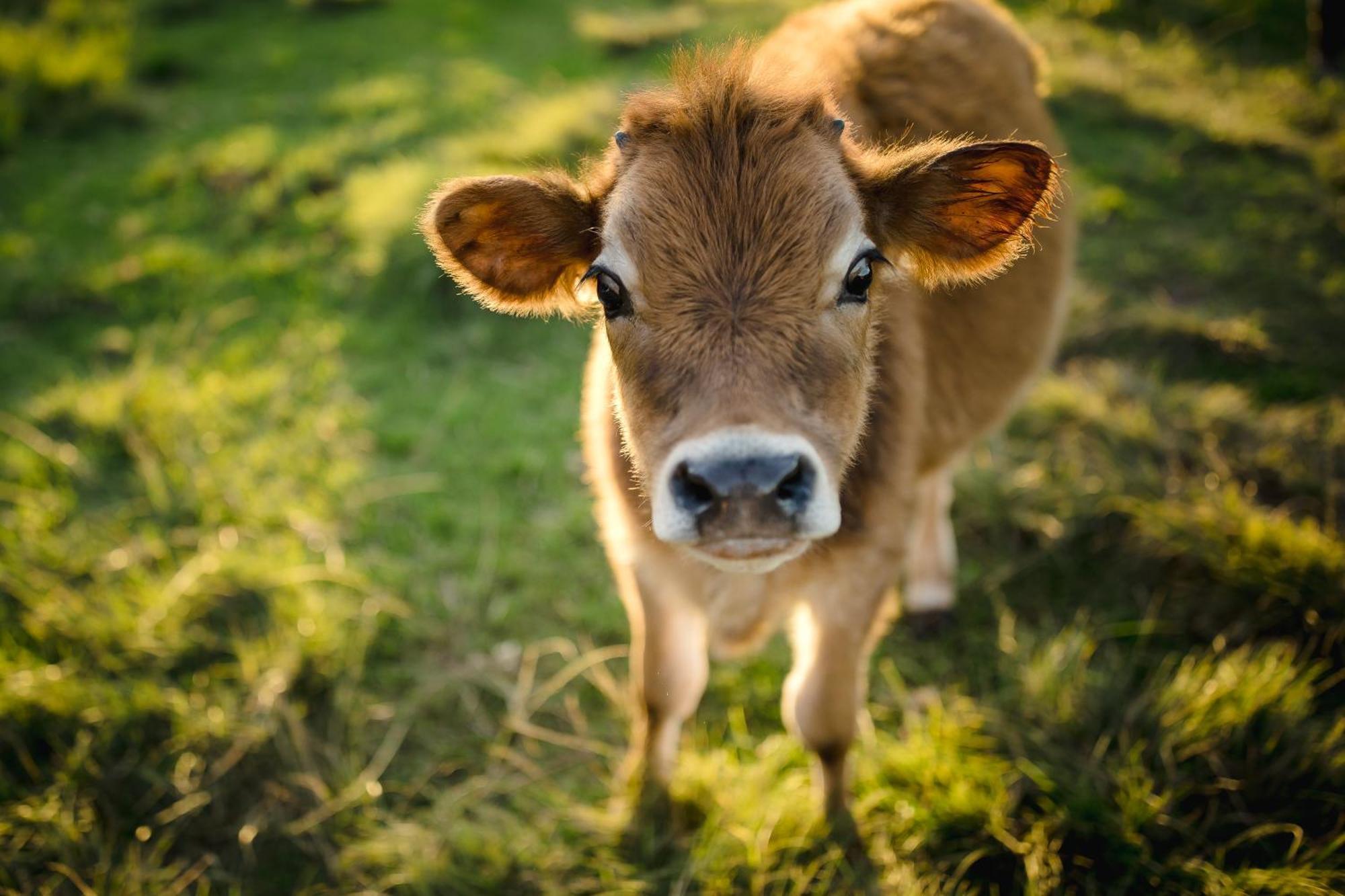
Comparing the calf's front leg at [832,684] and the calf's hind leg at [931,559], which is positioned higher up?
the calf's front leg at [832,684]

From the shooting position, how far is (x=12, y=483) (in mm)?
4312

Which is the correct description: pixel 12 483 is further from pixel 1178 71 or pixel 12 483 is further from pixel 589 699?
pixel 1178 71

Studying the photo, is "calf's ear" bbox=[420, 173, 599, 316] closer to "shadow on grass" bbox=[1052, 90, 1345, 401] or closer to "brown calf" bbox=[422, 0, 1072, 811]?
"brown calf" bbox=[422, 0, 1072, 811]

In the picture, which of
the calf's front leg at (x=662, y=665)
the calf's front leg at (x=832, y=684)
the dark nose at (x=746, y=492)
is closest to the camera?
the dark nose at (x=746, y=492)

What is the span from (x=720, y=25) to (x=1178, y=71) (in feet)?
13.5

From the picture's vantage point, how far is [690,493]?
5.73ft

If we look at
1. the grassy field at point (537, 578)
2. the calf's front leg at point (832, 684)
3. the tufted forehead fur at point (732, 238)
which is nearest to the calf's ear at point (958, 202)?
the tufted forehead fur at point (732, 238)

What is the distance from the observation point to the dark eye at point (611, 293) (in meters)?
2.08

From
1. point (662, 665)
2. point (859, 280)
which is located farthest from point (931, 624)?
point (859, 280)

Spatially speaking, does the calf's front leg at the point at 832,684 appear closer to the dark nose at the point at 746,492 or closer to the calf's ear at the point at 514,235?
the dark nose at the point at 746,492

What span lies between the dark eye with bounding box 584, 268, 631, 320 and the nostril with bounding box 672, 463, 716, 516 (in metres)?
0.53

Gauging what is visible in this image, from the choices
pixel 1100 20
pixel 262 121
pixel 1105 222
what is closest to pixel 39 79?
pixel 262 121

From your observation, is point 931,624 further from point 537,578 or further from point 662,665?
point 537,578

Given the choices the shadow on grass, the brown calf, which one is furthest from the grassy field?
the brown calf
